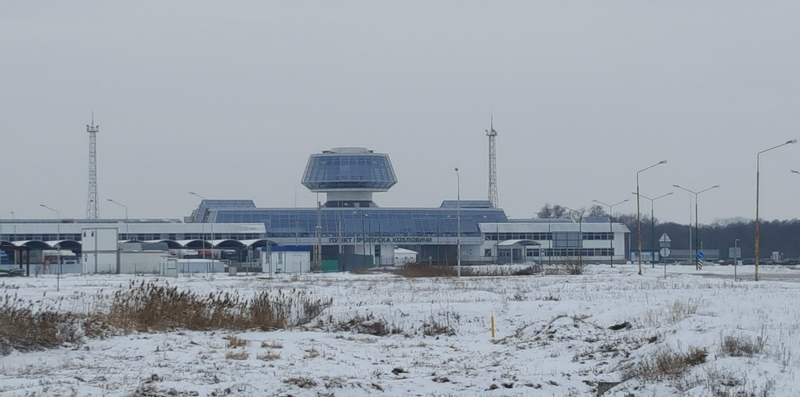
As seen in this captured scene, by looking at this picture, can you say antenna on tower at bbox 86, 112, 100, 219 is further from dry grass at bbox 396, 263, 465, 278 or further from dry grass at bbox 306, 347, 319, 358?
dry grass at bbox 306, 347, 319, 358

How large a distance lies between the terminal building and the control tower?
133 mm

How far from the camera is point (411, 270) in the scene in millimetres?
70188

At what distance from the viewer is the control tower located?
13250 cm

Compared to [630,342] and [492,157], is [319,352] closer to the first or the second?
[630,342]

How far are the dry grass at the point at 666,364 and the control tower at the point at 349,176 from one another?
117 meters

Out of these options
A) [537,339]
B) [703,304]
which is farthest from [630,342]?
[703,304]

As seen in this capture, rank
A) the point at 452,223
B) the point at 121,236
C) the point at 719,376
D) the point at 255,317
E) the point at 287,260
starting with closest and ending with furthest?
the point at 719,376, the point at 255,317, the point at 287,260, the point at 121,236, the point at 452,223

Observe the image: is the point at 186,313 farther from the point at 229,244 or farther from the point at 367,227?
the point at 367,227

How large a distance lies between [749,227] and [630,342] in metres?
166

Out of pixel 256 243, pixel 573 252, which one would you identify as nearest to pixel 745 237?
pixel 573 252

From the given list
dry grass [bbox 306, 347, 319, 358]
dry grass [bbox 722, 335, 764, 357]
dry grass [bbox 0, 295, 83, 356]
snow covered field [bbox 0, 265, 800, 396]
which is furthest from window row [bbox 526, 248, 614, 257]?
dry grass [bbox 722, 335, 764, 357]

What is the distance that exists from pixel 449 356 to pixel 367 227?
106m

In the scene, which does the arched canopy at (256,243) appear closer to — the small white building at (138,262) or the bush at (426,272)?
the small white building at (138,262)

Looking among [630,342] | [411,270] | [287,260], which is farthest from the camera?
[287,260]
